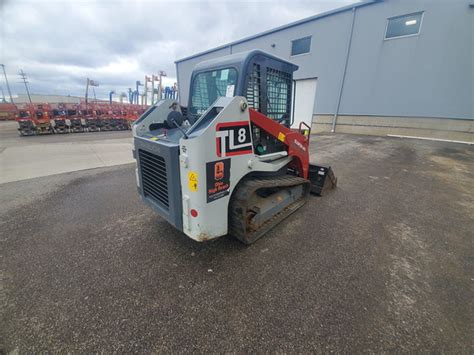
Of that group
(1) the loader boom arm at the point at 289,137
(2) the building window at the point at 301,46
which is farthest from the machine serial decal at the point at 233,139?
(2) the building window at the point at 301,46

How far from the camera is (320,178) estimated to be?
415 cm

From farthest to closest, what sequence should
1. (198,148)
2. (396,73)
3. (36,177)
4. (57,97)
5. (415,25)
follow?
(57,97), (396,73), (415,25), (36,177), (198,148)

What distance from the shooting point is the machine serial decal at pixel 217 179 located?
1.94 m

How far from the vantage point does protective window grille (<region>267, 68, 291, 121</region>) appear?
2.80m

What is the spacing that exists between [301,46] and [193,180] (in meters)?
17.1

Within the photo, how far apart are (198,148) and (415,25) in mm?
15708

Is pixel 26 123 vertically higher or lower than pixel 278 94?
lower

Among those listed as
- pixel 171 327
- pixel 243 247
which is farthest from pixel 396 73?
pixel 171 327

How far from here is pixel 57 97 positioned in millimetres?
60438

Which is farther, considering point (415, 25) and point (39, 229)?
point (415, 25)

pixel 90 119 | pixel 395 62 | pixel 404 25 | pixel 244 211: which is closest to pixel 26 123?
pixel 90 119

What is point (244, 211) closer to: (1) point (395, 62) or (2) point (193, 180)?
Answer: (2) point (193, 180)

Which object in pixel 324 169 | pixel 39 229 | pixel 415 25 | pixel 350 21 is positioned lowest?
pixel 39 229

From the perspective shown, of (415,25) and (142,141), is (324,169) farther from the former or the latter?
(415,25)
